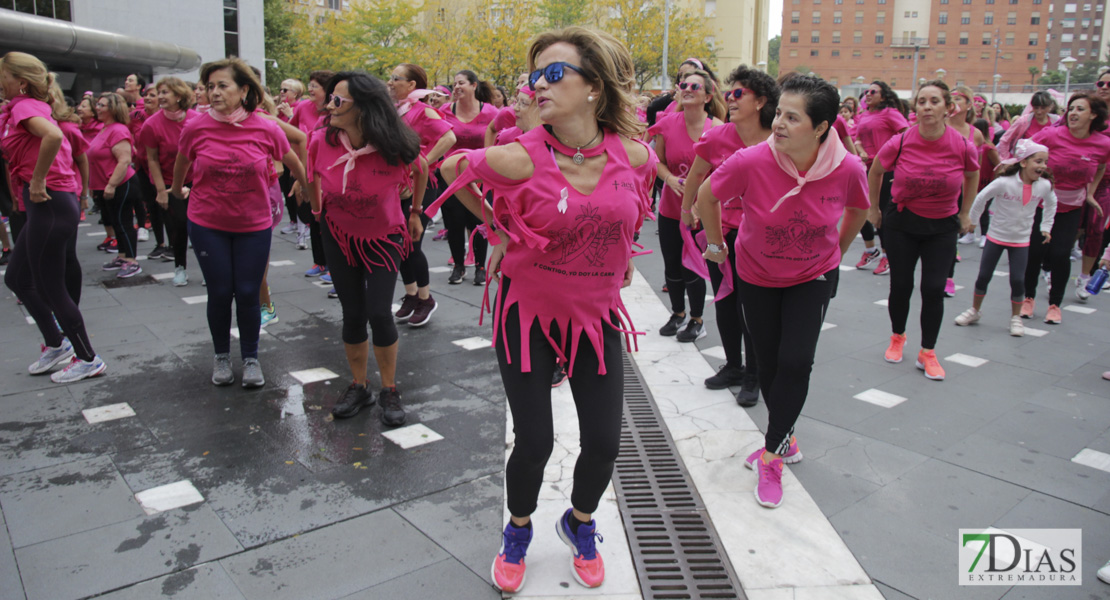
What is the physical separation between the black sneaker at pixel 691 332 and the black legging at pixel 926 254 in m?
1.45

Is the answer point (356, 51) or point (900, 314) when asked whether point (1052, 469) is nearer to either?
point (900, 314)

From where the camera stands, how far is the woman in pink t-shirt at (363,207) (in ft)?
13.9

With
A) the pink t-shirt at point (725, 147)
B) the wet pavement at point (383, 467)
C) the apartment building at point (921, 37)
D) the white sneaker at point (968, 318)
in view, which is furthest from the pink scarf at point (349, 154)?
the apartment building at point (921, 37)

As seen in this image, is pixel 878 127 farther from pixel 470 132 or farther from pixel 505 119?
pixel 470 132

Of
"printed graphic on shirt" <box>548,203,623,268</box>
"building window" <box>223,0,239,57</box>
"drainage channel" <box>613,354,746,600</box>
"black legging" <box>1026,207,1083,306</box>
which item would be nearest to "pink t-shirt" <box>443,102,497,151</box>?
"drainage channel" <box>613,354,746,600</box>

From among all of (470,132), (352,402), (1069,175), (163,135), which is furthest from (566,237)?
(1069,175)

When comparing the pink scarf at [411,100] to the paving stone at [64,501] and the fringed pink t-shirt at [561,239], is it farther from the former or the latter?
the fringed pink t-shirt at [561,239]

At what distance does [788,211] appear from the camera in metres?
3.46

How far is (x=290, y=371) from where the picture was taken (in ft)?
17.0

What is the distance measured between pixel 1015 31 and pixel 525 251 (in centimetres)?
11584

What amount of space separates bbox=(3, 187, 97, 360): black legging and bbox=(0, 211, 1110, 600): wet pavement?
14.0 inches

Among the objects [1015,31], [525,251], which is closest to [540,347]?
[525,251]

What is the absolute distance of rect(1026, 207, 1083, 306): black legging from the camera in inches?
269

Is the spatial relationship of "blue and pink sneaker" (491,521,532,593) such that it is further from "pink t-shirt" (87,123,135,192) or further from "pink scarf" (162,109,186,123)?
"pink t-shirt" (87,123,135,192)
